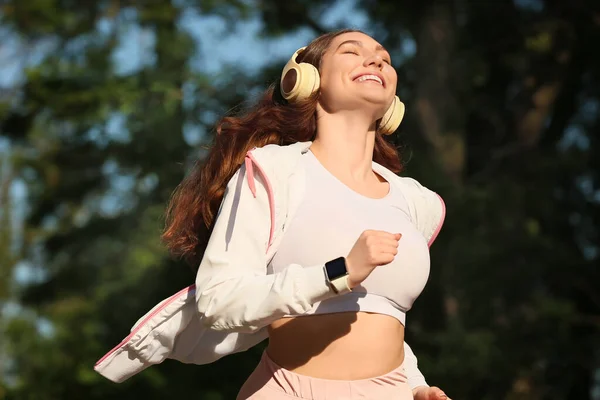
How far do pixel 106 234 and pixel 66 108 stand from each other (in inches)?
75.8

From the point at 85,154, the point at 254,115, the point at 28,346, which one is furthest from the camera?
the point at 28,346

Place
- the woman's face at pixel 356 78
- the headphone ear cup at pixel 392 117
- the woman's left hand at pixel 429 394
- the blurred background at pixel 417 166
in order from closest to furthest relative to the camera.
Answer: the woman's left hand at pixel 429 394 < the woman's face at pixel 356 78 < the headphone ear cup at pixel 392 117 < the blurred background at pixel 417 166

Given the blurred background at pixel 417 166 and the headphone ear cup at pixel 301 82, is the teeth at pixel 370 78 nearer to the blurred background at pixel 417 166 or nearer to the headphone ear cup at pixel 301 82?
the headphone ear cup at pixel 301 82

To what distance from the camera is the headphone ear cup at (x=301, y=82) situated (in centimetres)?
276

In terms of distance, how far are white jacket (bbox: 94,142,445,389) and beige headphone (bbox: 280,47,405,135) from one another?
0.14 m

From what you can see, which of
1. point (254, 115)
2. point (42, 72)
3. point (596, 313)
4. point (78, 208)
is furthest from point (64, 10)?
point (254, 115)

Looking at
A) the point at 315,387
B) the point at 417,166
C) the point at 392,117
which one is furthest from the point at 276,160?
the point at 417,166

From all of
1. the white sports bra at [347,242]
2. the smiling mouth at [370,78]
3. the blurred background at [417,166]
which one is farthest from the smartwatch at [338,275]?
the blurred background at [417,166]

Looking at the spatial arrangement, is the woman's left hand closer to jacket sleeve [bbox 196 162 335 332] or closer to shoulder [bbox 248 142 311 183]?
jacket sleeve [bbox 196 162 335 332]

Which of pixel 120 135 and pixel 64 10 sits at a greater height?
pixel 64 10

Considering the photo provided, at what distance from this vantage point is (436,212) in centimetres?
296

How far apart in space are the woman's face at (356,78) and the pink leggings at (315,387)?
2.28 feet

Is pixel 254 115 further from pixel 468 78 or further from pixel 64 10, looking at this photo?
pixel 64 10

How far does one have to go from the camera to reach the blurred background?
9914 mm
